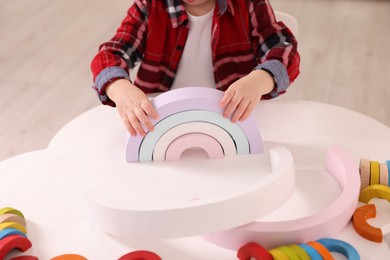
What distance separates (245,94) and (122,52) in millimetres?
307

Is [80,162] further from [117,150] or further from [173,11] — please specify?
[173,11]

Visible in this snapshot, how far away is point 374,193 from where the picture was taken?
890 mm

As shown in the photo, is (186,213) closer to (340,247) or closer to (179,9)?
(340,247)

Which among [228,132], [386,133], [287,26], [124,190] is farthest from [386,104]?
[124,190]

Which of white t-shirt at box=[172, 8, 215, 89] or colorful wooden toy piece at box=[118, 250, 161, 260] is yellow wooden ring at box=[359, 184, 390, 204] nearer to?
colorful wooden toy piece at box=[118, 250, 161, 260]

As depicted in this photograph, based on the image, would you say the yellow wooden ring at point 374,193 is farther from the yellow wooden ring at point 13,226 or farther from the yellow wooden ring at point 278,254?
the yellow wooden ring at point 13,226

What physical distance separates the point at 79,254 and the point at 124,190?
124mm

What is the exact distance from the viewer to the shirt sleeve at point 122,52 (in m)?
1.11

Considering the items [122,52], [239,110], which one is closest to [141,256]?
[239,110]

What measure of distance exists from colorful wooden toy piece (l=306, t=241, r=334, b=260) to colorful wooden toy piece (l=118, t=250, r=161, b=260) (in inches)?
7.7

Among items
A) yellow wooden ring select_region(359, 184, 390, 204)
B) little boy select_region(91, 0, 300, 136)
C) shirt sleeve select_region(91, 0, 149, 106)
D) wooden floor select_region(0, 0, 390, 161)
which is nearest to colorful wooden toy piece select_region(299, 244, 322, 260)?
yellow wooden ring select_region(359, 184, 390, 204)

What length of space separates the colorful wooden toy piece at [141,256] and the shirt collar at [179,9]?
58 centimetres

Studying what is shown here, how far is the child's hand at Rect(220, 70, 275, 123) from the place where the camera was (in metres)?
0.96

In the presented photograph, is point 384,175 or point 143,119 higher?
point 143,119
